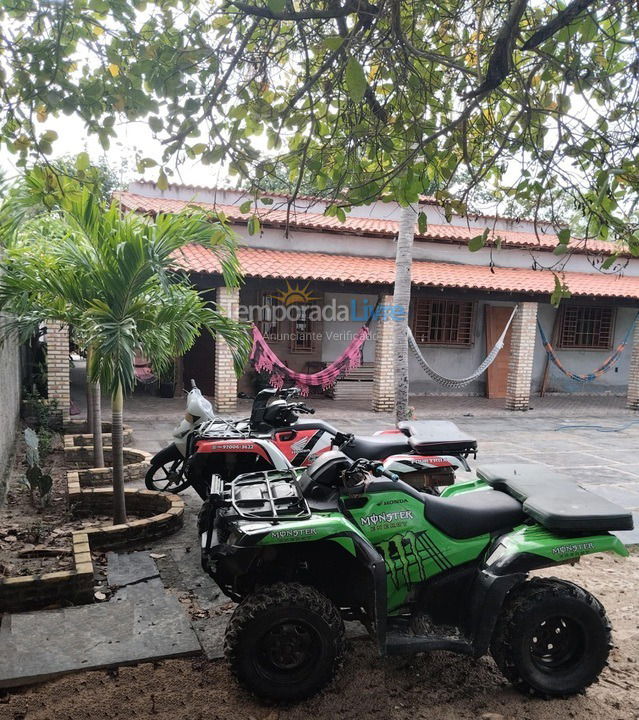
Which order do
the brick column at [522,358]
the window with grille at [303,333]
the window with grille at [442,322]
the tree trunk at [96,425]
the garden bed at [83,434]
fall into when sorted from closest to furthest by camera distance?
the tree trunk at [96,425], the garden bed at [83,434], the brick column at [522,358], the window with grille at [303,333], the window with grille at [442,322]

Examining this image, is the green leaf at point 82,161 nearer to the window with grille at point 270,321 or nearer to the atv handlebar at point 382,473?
the atv handlebar at point 382,473

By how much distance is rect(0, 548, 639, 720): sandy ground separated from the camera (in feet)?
8.44

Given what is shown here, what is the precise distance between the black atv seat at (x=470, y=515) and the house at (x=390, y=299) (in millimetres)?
7721

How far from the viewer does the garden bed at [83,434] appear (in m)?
7.07

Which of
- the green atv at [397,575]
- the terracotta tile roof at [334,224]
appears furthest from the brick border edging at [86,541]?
the terracotta tile roof at [334,224]

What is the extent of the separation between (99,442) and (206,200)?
31.0 feet

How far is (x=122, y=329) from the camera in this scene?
3.81 m

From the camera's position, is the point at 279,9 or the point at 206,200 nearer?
the point at 279,9

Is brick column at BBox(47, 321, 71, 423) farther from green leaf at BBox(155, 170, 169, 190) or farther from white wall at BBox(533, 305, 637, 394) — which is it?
white wall at BBox(533, 305, 637, 394)

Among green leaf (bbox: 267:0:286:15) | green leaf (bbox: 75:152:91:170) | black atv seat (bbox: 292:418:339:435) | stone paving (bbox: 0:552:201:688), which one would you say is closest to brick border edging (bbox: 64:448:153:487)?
black atv seat (bbox: 292:418:339:435)

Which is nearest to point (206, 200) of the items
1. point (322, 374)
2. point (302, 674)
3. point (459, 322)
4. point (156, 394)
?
point (156, 394)

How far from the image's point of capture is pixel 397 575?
9.02 feet

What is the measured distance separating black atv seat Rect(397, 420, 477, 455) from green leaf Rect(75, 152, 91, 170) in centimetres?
329

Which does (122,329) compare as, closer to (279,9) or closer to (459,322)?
(279,9)
